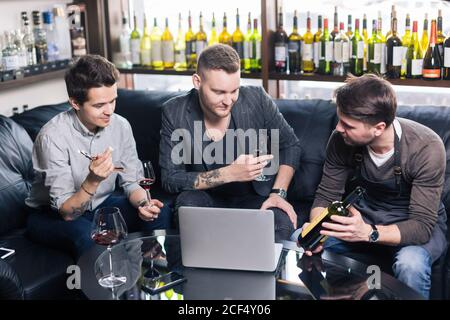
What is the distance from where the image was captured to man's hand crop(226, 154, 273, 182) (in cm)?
228

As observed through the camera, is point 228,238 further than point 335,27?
No

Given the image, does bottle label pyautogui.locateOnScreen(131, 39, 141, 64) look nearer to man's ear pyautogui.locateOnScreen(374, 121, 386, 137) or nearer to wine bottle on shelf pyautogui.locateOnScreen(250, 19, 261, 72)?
wine bottle on shelf pyautogui.locateOnScreen(250, 19, 261, 72)

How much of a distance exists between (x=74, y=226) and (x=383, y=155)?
114 centimetres

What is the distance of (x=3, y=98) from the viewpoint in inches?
128

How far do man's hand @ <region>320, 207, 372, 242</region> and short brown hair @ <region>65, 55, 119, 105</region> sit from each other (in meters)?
1.01

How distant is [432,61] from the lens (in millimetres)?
2963

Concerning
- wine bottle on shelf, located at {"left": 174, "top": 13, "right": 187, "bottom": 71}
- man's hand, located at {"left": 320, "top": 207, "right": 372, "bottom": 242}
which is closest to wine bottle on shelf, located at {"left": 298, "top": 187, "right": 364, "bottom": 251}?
man's hand, located at {"left": 320, "top": 207, "right": 372, "bottom": 242}

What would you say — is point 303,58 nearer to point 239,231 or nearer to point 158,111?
point 158,111

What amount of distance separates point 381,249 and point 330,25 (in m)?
1.45

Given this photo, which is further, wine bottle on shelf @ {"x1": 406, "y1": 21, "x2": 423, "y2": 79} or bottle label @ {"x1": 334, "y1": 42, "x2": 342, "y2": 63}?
bottle label @ {"x1": 334, "y1": 42, "x2": 342, "y2": 63}

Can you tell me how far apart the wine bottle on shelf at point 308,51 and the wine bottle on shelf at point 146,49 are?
0.91 meters

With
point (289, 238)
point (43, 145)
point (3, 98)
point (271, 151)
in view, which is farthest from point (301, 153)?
point (3, 98)

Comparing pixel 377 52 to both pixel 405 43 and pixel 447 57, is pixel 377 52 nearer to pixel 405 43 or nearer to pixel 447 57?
pixel 405 43

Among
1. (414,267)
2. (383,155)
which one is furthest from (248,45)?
(414,267)
